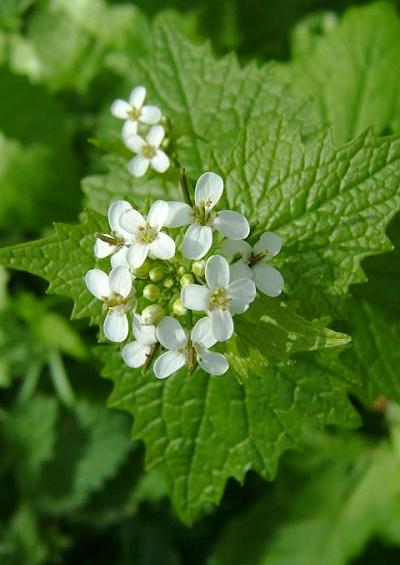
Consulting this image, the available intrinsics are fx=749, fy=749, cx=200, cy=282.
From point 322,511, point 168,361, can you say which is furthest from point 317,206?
point 322,511

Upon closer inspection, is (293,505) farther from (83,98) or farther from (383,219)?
(83,98)

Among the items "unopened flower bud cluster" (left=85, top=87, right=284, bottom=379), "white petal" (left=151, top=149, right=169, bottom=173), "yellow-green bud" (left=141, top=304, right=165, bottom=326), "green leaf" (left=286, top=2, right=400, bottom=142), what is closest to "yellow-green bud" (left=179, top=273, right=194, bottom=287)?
"unopened flower bud cluster" (left=85, top=87, right=284, bottom=379)

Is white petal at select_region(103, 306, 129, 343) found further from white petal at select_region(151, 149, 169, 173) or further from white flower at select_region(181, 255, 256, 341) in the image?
white petal at select_region(151, 149, 169, 173)

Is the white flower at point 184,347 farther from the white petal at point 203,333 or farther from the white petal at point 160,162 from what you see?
the white petal at point 160,162

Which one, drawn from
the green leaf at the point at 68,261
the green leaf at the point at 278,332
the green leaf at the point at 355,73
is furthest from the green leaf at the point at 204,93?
the green leaf at the point at 278,332

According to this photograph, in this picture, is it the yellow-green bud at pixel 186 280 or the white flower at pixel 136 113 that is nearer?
the yellow-green bud at pixel 186 280

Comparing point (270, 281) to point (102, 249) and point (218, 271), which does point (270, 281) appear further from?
point (102, 249)

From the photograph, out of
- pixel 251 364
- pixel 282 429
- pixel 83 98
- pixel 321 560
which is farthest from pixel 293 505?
pixel 83 98
